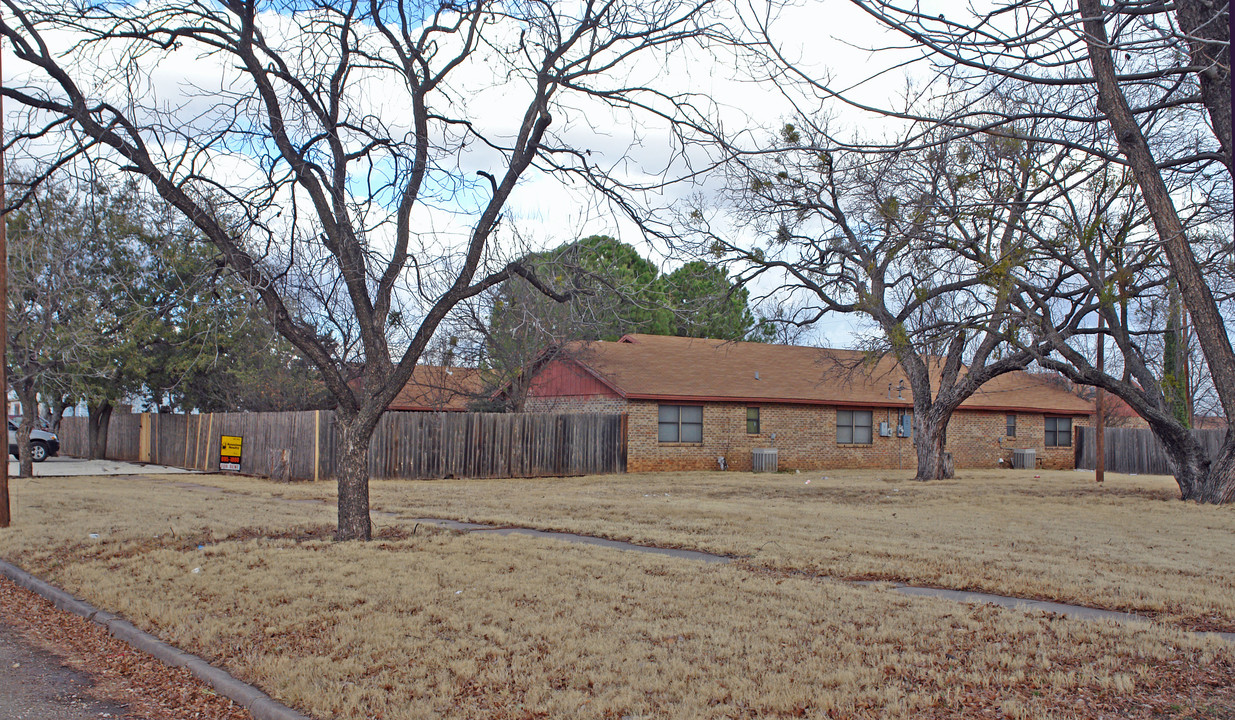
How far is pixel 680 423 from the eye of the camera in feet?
102

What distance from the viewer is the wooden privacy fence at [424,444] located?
968 inches

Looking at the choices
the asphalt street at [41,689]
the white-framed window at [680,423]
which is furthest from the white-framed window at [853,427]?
the asphalt street at [41,689]

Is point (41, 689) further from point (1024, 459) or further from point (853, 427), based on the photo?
point (1024, 459)

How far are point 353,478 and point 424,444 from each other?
15063 mm

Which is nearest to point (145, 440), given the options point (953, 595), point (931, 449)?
point (931, 449)

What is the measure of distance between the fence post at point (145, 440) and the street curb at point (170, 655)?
88.3ft

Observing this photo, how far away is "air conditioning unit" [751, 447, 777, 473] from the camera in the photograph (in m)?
31.2

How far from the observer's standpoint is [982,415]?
123 ft

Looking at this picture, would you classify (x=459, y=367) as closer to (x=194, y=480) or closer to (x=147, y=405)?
Answer: (x=194, y=480)

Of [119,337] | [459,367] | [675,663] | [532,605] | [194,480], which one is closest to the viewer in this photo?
[675,663]

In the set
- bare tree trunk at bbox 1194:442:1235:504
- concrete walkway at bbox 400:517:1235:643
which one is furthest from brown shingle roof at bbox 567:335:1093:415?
concrete walkway at bbox 400:517:1235:643

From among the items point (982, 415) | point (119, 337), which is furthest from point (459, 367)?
point (982, 415)

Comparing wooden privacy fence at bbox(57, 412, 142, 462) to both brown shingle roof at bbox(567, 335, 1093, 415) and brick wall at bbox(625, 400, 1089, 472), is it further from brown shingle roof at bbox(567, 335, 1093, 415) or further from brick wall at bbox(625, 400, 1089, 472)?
brick wall at bbox(625, 400, 1089, 472)

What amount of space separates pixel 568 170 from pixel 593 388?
20.8m
